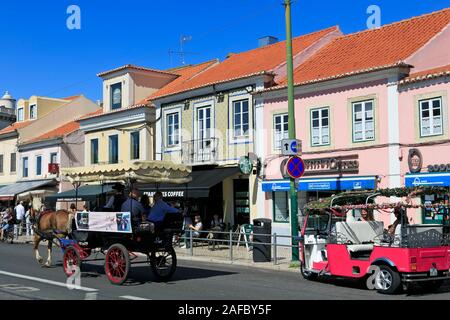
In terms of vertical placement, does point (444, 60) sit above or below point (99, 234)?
above

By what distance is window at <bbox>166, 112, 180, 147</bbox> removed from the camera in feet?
87.9

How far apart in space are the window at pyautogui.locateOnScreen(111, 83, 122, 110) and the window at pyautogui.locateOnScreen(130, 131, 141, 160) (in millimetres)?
2307

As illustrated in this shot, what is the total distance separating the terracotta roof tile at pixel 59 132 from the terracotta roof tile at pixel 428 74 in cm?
2372

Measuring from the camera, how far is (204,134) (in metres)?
25.5

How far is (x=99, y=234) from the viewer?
40.4 ft

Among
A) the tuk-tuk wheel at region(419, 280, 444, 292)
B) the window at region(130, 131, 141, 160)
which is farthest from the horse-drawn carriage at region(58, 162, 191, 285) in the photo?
the window at region(130, 131, 141, 160)

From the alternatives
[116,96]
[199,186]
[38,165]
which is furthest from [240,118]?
[38,165]

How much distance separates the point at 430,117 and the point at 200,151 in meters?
10.6

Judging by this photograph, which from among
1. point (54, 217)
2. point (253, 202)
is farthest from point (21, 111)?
point (54, 217)

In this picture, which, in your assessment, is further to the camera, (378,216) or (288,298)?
(378,216)

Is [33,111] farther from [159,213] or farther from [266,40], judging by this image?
[159,213]

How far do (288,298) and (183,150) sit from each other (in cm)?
1669

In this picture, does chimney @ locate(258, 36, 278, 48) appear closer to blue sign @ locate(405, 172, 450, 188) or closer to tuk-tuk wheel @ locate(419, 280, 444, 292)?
blue sign @ locate(405, 172, 450, 188)
